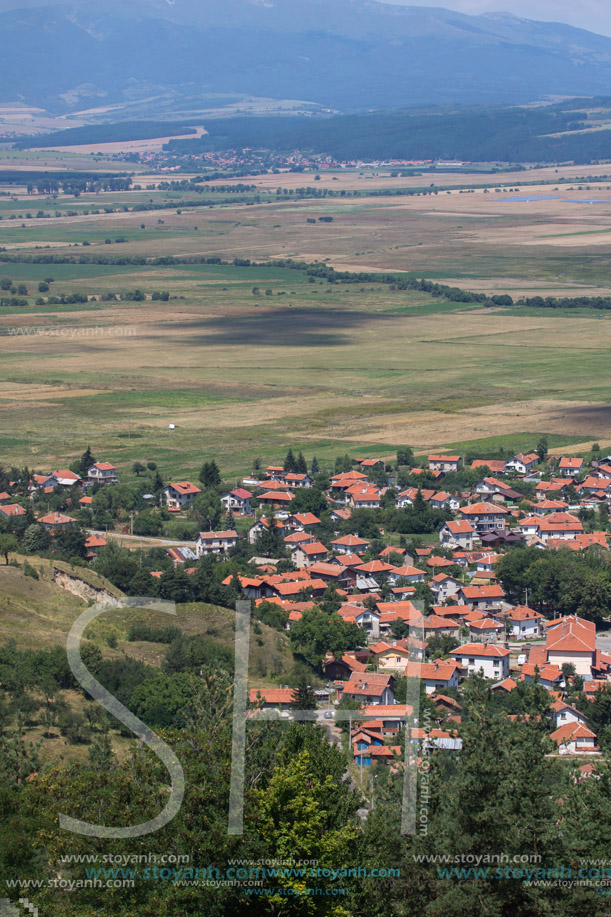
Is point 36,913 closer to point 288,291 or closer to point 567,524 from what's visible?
point 567,524

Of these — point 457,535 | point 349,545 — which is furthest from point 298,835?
point 457,535

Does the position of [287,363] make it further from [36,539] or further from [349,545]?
[36,539]

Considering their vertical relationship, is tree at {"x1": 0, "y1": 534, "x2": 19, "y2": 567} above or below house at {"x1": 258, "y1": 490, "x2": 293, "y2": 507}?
above

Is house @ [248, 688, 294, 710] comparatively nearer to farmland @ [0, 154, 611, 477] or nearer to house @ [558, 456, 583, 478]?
farmland @ [0, 154, 611, 477]

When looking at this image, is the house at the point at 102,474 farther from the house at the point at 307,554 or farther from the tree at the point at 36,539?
the house at the point at 307,554

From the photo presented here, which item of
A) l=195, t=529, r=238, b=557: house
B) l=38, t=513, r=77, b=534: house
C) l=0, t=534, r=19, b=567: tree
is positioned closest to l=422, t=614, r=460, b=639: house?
l=195, t=529, r=238, b=557: house

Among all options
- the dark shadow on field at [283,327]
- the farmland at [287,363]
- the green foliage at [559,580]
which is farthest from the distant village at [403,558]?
the dark shadow on field at [283,327]
